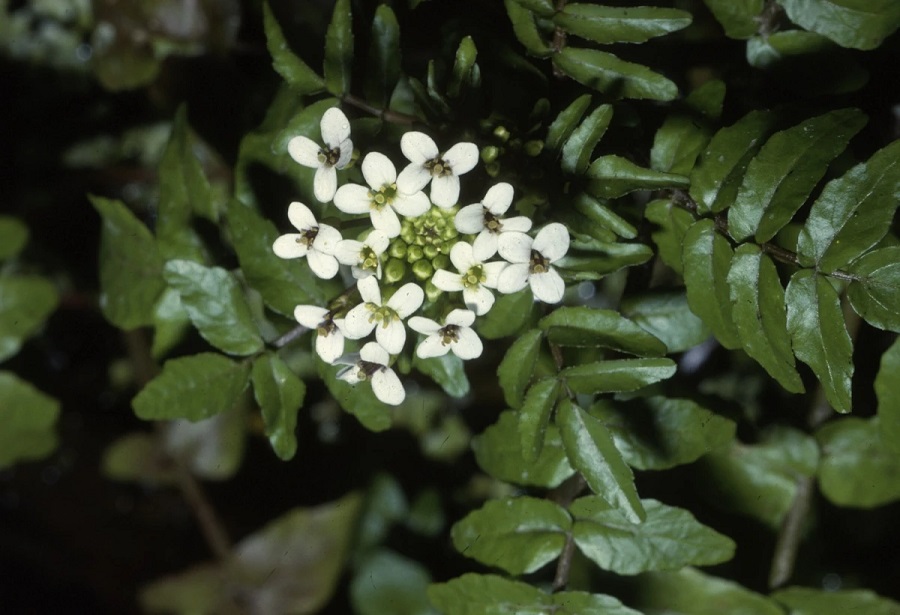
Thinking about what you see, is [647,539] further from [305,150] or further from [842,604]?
[305,150]

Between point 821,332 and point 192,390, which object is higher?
point 821,332

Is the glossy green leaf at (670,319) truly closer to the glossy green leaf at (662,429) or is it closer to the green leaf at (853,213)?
the glossy green leaf at (662,429)

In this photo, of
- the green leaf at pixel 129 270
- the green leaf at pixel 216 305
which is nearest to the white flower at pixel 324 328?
the green leaf at pixel 216 305

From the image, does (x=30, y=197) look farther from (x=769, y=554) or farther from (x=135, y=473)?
(x=769, y=554)

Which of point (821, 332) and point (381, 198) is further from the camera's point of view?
point (381, 198)

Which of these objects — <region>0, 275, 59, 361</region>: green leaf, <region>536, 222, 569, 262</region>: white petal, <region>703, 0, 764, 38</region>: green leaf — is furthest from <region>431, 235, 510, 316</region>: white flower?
<region>0, 275, 59, 361</region>: green leaf

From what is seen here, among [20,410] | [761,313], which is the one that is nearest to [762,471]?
[761,313]

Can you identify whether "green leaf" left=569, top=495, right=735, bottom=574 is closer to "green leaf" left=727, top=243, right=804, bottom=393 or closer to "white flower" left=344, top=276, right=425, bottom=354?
"green leaf" left=727, top=243, right=804, bottom=393
